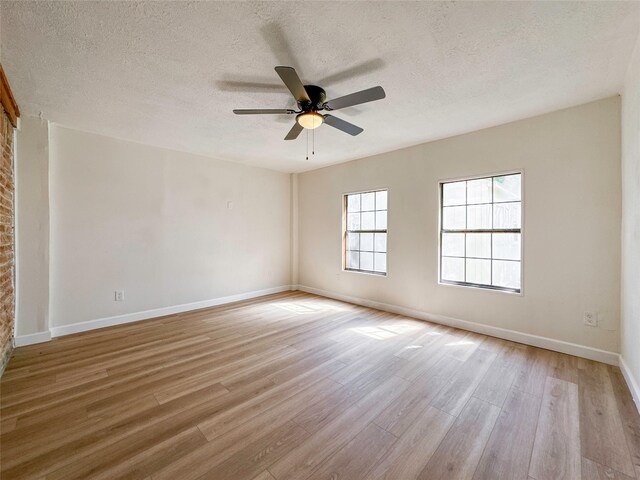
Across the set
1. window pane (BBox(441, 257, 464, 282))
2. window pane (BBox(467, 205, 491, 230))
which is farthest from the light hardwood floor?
window pane (BBox(467, 205, 491, 230))

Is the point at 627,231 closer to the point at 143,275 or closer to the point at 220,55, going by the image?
the point at 220,55

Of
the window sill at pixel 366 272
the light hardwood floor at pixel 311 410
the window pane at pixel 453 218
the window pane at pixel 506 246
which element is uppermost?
the window pane at pixel 453 218

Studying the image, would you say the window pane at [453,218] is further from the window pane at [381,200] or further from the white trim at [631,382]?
the white trim at [631,382]

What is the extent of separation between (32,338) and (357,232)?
4617 mm

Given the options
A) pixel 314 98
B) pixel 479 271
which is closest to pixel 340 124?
pixel 314 98

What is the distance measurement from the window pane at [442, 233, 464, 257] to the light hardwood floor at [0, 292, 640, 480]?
3.75ft

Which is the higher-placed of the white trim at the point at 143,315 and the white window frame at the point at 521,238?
the white window frame at the point at 521,238

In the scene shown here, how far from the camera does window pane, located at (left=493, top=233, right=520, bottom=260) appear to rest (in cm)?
322

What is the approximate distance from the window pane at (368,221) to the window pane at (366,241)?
13cm

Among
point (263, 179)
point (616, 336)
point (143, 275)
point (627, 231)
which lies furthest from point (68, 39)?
point (616, 336)

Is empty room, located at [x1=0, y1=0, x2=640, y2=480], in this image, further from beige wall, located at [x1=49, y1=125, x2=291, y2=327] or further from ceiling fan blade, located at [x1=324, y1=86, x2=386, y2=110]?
ceiling fan blade, located at [x1=324, y1=86, x2=386, y2=110]

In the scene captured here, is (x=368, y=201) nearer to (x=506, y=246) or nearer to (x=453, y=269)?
(x=453, y=269)

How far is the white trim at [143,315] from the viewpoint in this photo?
3.38 m

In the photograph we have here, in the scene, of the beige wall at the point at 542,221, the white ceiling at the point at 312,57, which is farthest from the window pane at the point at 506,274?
the white ceiling at the point at 312,57
